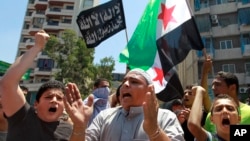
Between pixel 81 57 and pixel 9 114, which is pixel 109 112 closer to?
pixel 9 114

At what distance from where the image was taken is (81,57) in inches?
952

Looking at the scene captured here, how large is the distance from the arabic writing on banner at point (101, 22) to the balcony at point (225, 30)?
59.4ft

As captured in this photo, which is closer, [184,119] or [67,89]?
[67,89]

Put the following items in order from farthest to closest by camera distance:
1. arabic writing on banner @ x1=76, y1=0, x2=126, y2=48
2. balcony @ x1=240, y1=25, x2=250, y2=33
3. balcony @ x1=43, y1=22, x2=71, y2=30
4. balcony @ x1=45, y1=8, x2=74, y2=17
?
balcony @ x1=45, y1=8, x2=74, y2=17 → balcony @ x1=43, y1=22, x2=71, y2=30 → balcony @ x1=240, y1=25, x2=250, y2=33 → arabic writing on banner @ x1=76, y1=0, x2=126, y2=48

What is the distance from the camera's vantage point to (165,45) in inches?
219

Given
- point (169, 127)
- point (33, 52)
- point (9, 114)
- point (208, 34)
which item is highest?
point (208, 34)

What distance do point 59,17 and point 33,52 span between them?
40.5m

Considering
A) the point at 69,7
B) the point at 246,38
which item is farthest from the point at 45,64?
the point at 246,38

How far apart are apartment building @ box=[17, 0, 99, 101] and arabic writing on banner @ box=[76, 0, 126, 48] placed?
31.9 m

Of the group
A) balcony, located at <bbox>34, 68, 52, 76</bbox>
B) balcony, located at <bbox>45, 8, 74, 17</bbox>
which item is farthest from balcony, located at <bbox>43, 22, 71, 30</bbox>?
balcony, located at <bbox>34, 68, 52, 76</bbox>

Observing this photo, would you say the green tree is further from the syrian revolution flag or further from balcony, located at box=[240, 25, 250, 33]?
the syrian revolution flag

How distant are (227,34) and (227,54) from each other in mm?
1604

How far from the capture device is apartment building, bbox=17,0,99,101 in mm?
39188

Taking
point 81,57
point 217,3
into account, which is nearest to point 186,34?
point 81,57
